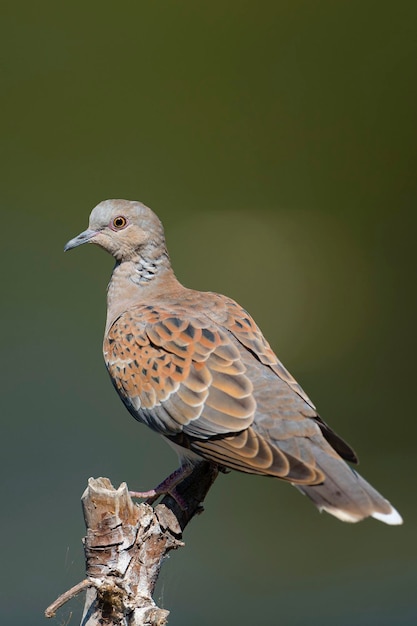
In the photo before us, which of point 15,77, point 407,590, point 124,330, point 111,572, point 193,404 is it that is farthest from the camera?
point 407,590

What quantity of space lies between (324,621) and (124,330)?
2.41m

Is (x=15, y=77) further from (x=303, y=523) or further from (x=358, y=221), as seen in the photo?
(x=303, y=523)

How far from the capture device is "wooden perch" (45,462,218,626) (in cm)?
208

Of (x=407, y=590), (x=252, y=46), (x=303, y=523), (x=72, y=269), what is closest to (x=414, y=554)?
(x=407, y=590)

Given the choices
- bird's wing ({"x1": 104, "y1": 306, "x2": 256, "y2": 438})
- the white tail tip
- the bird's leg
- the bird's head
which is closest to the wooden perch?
the bird's leg

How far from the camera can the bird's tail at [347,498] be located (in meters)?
2.13

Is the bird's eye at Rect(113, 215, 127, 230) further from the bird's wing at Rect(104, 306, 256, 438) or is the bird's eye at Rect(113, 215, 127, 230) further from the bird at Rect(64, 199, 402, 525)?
the bird's wing at Rect(104, 306, 256, 438)

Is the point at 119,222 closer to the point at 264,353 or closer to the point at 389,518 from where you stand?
the point at 264,353

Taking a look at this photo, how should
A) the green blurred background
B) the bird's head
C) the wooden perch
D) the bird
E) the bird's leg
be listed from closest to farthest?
the wooden perch → the bird → the bird's leg → the bird's head → the green blurred background

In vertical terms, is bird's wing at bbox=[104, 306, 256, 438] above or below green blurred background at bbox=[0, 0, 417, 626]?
below

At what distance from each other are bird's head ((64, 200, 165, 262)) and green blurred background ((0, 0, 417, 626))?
5.12 feet

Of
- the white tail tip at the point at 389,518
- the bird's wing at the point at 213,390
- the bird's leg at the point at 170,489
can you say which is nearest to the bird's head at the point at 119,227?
the bird's wing at the point at 213,390

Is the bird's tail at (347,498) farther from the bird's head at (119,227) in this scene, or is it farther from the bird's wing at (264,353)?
the bird's head at (119,227)

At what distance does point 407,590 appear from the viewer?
4621 mm
